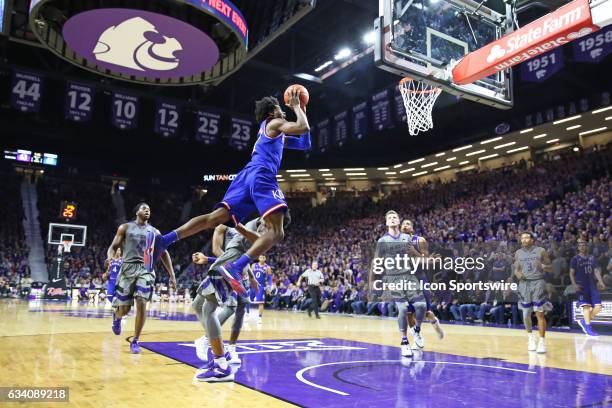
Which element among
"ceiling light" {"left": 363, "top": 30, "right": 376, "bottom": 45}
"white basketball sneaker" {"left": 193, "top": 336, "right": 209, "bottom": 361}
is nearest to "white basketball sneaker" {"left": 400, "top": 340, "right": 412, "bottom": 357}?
"white basketball sneaker" {"left": 193, "top": 336, "right": 209, "bottom": 361}

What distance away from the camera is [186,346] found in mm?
6926

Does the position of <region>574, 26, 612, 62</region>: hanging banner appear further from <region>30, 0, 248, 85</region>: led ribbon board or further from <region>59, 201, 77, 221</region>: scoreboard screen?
<region>59, 201, 77, 221</region>: scoreboard screen

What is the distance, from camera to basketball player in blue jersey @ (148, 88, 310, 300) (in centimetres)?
406

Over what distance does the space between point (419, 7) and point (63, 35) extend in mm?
10280

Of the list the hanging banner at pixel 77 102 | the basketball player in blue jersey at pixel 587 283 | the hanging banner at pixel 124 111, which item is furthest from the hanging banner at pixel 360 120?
the basketball player in blue jersey at pixel 587 283

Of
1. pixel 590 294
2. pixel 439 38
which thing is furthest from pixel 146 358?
pixel 590 294

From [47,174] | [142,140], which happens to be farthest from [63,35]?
[47,174]

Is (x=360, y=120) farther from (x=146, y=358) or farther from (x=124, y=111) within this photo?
(x=146, y=358)

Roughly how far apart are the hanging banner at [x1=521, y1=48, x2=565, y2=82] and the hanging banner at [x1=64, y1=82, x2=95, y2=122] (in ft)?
54.1

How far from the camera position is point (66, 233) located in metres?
23.5

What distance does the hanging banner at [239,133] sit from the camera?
944 inches

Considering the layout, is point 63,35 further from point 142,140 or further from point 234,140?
point 142,140

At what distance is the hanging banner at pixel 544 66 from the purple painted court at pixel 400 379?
11.3 meters

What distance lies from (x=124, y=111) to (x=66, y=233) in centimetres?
715
